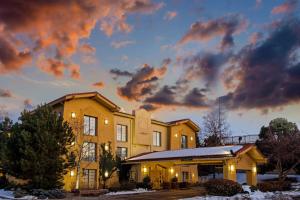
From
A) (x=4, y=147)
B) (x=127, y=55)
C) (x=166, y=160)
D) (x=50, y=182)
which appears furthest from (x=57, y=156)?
(x=166, y=160)

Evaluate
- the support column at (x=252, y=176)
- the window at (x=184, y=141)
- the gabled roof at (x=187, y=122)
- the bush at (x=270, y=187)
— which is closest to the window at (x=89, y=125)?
the gabled roof at (x=187, y=122)

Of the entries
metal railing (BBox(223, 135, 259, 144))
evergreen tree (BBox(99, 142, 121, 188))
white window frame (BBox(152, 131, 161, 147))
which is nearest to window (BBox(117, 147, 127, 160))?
evergreen tree (BBox(99, 142, 121, 188))

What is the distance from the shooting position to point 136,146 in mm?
41469

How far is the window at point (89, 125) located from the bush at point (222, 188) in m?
12.8

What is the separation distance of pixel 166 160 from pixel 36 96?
12.5 m

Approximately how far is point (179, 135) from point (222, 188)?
20170 millimetres

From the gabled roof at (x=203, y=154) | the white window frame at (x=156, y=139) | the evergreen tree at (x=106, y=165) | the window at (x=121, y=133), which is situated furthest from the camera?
the white window frame at (x=156, y=139)

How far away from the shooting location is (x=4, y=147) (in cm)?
2845

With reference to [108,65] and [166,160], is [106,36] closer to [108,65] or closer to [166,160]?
[108,65]

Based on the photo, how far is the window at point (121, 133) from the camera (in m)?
39.8

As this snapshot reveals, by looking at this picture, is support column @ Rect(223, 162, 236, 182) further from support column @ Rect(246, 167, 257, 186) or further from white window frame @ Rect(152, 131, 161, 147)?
white window frame @ Rect(152, 131, 161, 147)

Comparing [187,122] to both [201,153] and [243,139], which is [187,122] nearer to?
A: [201,153]

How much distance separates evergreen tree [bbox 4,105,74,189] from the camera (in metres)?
27.0

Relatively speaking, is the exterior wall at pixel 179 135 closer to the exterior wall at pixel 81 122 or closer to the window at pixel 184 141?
the window at pixel 184 141
